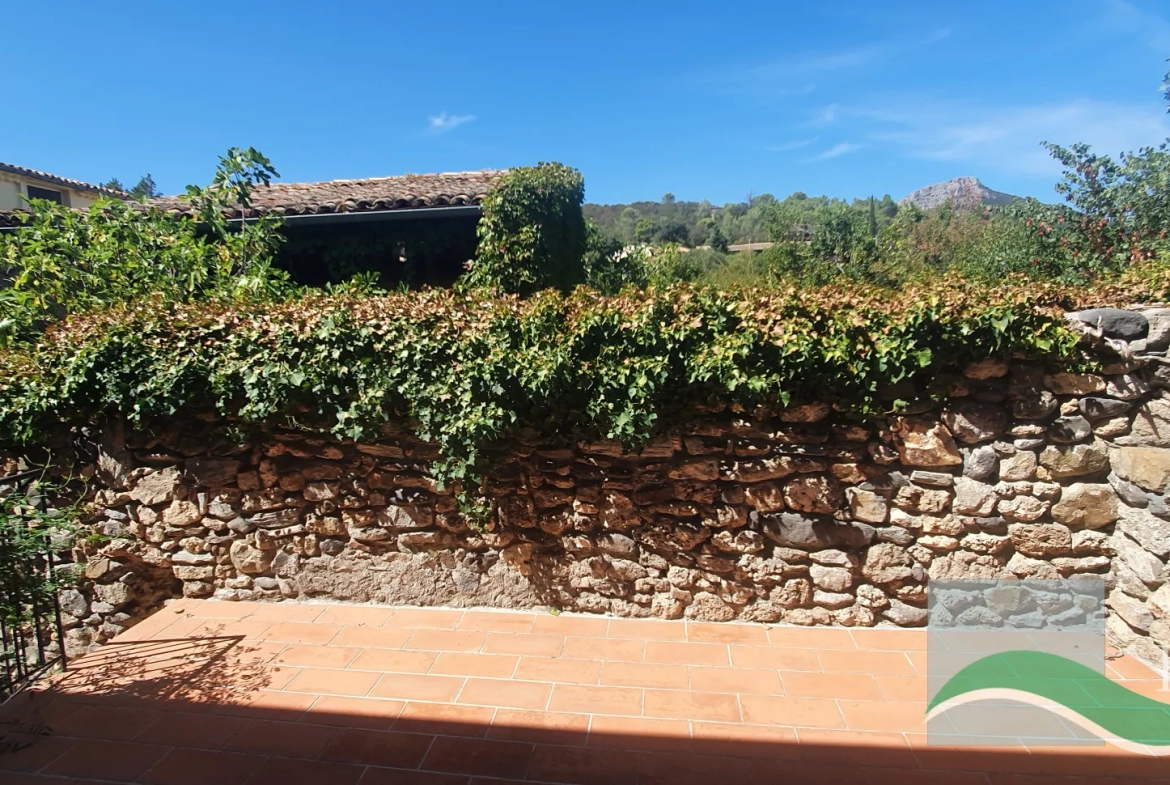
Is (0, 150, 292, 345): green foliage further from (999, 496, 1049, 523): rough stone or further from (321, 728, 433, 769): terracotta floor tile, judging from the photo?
(999, 496, 1049, 523): rough stone

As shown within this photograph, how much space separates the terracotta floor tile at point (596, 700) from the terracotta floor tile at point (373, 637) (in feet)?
3.71

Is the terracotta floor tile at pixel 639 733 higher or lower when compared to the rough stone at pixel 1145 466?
lower

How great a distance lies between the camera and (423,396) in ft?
11.9

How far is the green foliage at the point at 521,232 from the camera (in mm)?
7074

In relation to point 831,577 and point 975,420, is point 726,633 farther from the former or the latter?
point 975,420

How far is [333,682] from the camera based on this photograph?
3369 mm

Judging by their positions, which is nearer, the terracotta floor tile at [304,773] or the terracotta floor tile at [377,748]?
the terracotta floor tile at [304,773]

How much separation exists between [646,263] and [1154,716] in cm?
831

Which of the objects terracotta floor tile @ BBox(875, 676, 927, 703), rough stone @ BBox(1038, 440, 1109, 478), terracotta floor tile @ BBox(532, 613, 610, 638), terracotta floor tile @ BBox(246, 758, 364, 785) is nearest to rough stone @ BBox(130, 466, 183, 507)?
terracotta floor tile @ BBox(246, 758, 364, 785)

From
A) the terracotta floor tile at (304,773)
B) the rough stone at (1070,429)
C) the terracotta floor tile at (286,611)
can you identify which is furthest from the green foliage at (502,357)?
the terracotta floor tile at (304,773)

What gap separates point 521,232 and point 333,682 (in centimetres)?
519

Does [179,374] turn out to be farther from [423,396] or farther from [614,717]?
[614,717]

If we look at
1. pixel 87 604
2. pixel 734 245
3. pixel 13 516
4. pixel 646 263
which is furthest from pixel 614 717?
pixel 734 245

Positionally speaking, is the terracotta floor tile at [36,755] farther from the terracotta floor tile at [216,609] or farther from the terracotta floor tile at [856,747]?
the terracotta floor tile at [856,747]
